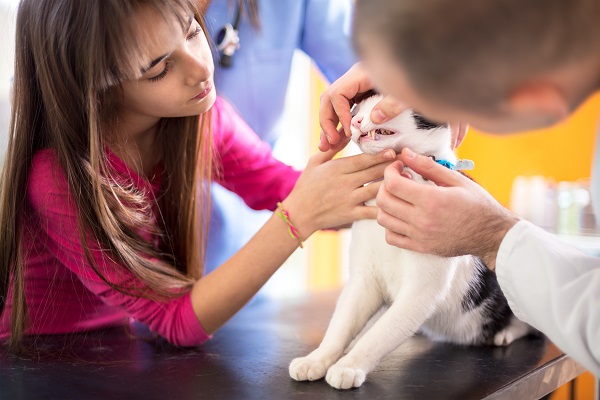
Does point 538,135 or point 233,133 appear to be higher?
point 538,135

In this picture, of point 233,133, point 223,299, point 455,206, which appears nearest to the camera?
point 455,206

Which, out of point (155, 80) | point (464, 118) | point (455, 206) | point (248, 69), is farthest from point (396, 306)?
point (248, 69)

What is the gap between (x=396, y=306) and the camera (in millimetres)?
963

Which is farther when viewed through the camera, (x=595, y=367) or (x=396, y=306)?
(x=396, y=306)

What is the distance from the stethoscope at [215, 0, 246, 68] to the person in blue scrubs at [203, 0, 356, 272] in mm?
14

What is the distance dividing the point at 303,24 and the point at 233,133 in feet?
1.24

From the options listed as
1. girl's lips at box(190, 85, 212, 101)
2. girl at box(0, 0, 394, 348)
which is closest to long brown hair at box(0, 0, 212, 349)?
girl at box(0, 0, 394, 348)

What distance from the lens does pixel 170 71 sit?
3.61 ft

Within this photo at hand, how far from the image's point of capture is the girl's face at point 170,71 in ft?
3.41

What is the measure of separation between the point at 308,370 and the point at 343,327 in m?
0.10

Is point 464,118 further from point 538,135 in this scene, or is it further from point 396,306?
point 538,135

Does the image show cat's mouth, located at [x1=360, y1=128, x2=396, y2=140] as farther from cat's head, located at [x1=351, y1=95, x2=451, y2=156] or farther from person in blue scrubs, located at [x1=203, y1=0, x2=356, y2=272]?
person in blue scrubs, located at [x1=203, y1=0, x2=356, y2=272]

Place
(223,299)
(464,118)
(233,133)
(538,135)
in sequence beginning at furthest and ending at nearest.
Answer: (538,135), (233,133), (223,299), (464,118)

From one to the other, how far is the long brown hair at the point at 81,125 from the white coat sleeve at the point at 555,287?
604mm
